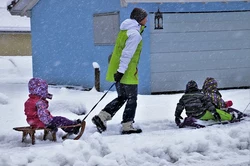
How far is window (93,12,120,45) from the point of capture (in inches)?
576

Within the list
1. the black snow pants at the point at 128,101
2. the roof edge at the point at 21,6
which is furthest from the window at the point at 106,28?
the black snow pants at the point at 128,101

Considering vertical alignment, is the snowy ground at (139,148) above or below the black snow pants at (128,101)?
below

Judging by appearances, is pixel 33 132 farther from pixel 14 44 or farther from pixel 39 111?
pixel 14 44

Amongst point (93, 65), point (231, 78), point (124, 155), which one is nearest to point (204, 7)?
point (231, 78)

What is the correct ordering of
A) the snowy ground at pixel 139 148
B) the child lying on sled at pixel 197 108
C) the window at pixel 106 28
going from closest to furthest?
the snowy ground at pixel 139 148 < the child lying on sled at pixel 197 108 < the window at pixel 106 28

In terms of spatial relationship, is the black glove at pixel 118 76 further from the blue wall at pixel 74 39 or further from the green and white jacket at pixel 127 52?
the blue wall at pixel 74 39

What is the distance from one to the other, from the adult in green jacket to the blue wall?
6054mm

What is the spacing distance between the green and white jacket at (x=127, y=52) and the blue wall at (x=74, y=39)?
6.12 meters

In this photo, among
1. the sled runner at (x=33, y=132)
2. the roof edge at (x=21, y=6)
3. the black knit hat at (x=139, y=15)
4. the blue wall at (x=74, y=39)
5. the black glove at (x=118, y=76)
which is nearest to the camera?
the sled runner at (x=33, y=132)

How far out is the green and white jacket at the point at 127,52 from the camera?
7.45 metres

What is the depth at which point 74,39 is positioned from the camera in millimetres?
17188

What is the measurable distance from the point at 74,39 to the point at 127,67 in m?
9.91

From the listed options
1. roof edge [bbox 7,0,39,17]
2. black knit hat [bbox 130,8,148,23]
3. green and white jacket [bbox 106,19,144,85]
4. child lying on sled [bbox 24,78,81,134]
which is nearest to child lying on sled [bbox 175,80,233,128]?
green and white jacket [bbox 106,19,144,85]

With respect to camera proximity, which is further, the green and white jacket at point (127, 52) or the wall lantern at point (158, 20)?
the wall lantern at point (158, 20)
